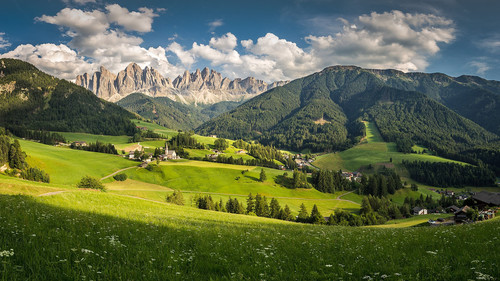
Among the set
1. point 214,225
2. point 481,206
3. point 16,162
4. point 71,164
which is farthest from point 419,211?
point 16,162

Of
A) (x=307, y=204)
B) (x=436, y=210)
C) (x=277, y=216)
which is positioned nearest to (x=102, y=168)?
(x=277, y=216)

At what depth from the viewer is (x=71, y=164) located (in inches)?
4759

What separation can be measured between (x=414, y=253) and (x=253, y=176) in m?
143

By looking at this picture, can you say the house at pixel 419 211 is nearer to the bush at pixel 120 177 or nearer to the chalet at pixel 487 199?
the chalet at pixel 487 199

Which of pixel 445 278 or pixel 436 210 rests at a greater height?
pixel 445 278

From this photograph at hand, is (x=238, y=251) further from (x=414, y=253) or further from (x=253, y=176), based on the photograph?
(x=253, y=176)

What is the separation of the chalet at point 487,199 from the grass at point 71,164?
15410 centimetres

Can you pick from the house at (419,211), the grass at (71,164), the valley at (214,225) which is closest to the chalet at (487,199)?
the valley at (214,225)

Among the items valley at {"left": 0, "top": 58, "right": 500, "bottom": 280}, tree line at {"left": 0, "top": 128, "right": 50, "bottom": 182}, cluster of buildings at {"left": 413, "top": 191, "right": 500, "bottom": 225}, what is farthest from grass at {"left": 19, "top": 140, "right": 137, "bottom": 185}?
cluster of buildings at {"left": 413, "top": 191, "right": 500, "bottom": 225}

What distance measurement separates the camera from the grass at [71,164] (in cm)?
10544

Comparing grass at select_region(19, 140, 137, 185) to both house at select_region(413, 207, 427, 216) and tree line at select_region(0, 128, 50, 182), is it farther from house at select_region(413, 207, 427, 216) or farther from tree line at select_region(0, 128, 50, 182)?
house at select_region(413, 207, 427, 216)

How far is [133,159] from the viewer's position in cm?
16150

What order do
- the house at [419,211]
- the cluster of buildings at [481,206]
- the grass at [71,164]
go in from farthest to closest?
the house at [419,211]
the grass at [71,164]
the cluster of buildings at [481,206]

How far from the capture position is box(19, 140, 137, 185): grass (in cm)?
10544
